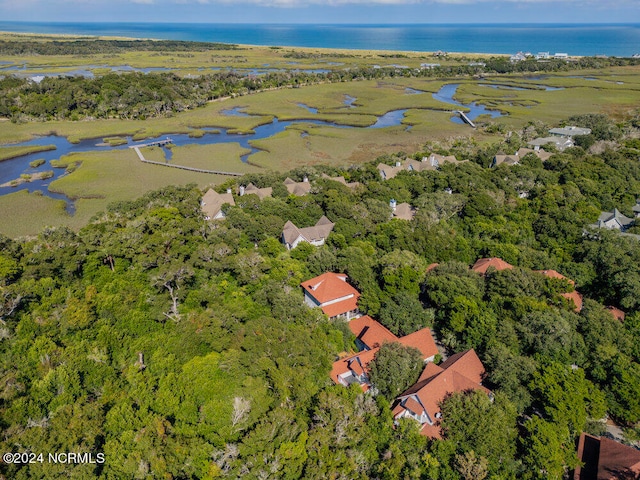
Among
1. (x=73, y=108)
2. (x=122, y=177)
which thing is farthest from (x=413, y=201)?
(x=73, y=108)

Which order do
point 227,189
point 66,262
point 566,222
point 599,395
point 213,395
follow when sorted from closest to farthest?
point 213,395, point 599,395, point 66,262, point 566,222, point 227,189

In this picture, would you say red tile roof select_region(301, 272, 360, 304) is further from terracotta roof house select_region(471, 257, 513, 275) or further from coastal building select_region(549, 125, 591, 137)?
coastal building select_region(549, 125, 591, 137)

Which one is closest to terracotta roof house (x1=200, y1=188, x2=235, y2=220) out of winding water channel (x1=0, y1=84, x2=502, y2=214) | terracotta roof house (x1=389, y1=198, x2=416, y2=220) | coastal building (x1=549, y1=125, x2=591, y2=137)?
terracotta roof house (x1=389, y1=198, x2=416, y2=220)

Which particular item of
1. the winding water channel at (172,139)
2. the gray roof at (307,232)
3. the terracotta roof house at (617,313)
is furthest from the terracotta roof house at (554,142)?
the gray roof at (307,232)

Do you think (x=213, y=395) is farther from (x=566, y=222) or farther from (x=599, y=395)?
(x=566, y=222)

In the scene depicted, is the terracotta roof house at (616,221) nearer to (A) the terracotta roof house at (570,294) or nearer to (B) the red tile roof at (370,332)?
(A) the terracotta roof house at (570,294)

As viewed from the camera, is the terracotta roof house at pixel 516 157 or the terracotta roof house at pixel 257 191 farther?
the terracotta roof house at pixel 516 157

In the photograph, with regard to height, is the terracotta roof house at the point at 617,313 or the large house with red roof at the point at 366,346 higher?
the terracotta roof house at the point at 617,313

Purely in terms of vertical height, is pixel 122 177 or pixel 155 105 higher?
pixel 155 105
